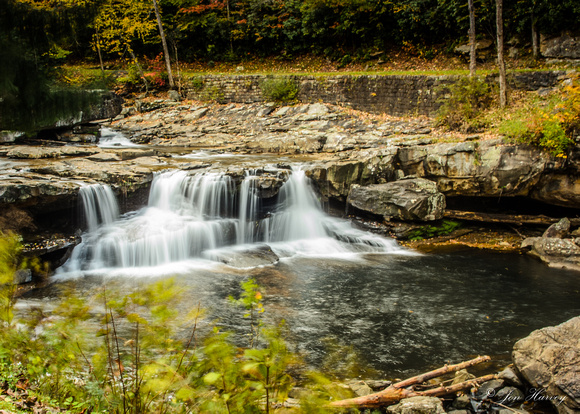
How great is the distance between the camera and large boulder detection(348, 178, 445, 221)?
1117cm

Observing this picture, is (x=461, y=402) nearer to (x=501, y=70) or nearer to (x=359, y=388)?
(x=359, y=388)

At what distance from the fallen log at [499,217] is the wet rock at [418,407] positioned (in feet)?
27.6

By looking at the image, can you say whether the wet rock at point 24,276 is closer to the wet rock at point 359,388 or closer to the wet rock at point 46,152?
the wet rock at point 46,152

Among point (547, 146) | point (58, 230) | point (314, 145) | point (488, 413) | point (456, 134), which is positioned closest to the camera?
point (488, 413)

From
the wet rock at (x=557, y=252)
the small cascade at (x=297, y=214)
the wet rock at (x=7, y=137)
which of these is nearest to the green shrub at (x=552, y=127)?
the wet rock at (x=557, y=252)

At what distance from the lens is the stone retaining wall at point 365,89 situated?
587 inches

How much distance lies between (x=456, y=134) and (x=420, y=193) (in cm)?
345

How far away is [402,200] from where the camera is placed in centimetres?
1123

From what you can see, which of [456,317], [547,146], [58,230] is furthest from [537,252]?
[58,230]

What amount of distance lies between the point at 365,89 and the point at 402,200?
8.58m

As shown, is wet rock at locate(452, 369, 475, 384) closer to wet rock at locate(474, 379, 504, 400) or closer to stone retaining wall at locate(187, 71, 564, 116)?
wet rock at locate(474, 379, 504, 400)

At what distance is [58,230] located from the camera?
31.7 ft

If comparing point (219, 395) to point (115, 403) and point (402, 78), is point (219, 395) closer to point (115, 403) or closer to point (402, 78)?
point (115, 403)

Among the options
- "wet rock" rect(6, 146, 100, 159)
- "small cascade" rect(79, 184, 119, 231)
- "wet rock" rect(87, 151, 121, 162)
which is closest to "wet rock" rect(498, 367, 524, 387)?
"small cascade" rect(79, 184, 119, 231)
